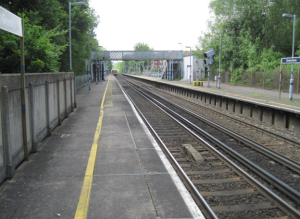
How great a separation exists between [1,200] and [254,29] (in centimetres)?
4536

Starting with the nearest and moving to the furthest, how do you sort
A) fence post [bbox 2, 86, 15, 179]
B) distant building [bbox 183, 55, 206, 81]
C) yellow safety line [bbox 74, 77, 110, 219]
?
1. yellow safety line [bbox 74, 77, 110, 219]
2. fence post [bbox 2, 86, 15, 179]
3. distant building [bbox 183, 55, 206, 81]

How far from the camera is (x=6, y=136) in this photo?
17.0ft

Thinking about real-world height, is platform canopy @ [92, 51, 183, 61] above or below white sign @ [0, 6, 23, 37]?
above

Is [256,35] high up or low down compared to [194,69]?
up

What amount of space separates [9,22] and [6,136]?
2.02 m

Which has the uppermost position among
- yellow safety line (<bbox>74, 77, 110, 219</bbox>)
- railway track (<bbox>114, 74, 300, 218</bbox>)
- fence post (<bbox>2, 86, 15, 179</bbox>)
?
fence post (<bbox>2, 86, 15, 179</bbox>)

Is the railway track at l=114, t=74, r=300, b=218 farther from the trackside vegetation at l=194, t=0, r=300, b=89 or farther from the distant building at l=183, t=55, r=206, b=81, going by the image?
the distant building at l=183, t=55, r=206, b=81

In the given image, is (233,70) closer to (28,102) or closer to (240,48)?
(240,48)

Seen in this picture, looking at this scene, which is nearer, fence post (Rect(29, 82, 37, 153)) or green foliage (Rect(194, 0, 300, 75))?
fence post (Rect(29, 82, 37, 153))

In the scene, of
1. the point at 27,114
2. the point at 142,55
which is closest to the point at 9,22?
the point at 27,114

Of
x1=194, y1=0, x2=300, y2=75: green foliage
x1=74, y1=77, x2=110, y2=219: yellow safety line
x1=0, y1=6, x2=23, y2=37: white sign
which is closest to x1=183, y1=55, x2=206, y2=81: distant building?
x1=194, y1=0, x2=300, y2=75: green foliage

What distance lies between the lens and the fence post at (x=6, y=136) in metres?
5.16

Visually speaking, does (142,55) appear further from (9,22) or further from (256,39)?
(9,22)

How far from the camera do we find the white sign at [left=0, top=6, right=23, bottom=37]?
4.95 meters
